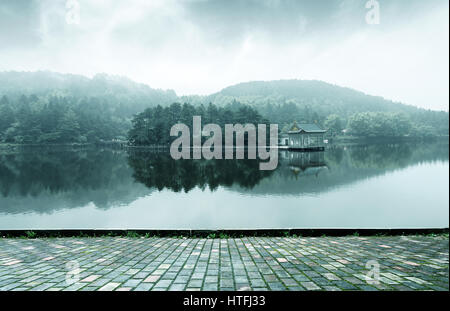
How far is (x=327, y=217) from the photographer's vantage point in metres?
11.5

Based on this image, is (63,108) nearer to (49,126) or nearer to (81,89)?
(49,126)

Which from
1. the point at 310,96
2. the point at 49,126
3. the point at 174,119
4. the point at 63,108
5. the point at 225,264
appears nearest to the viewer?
the point at 225,264

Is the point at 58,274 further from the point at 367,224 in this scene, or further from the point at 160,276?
the point at 367,224

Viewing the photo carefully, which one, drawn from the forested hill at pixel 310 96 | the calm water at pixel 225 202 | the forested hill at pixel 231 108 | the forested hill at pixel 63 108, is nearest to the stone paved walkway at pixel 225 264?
Result: the calm water at pixel 225 202

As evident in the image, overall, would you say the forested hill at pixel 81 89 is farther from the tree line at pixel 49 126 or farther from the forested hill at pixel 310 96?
the forested hill at pixel 310 96

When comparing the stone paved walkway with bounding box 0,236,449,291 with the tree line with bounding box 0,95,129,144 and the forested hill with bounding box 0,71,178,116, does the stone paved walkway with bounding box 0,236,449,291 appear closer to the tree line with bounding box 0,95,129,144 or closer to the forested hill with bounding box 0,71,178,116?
the tree line with bounding box 0,95,129,144

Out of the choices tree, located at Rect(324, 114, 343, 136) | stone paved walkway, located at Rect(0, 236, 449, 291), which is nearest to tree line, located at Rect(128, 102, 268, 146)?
tree, located at Rect(324, 114, 343, 136)

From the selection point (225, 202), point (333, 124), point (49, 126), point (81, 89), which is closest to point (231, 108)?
point (333, 124)

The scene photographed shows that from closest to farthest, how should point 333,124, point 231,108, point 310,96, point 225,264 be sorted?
point 225,264 < point 231,108 < point 333,124 < point 310,96

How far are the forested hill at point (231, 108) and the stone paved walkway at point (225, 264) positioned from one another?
108 ft

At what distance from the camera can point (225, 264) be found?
4.28m

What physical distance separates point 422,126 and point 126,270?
125 ft

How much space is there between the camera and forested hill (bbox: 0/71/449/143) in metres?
68.5

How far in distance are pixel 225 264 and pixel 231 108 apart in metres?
69.0
